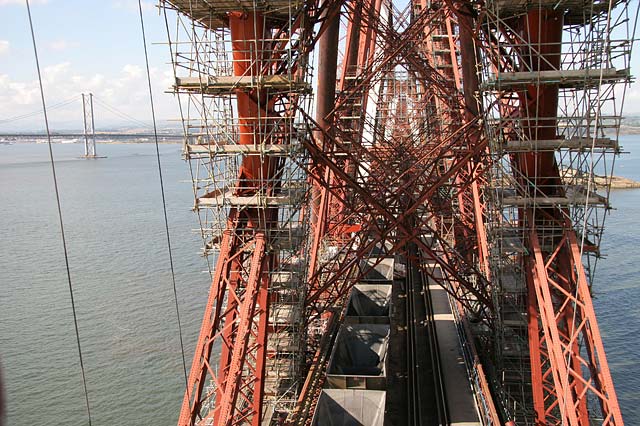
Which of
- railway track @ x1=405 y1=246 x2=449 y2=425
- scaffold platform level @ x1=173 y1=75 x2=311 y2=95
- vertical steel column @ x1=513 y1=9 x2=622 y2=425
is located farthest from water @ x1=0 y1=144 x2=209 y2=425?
vertical steel column @ x1=513 y1=9 x2=622 y2=425

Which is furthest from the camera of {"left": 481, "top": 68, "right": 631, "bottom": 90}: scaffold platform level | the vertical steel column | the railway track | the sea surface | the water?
the sea surface

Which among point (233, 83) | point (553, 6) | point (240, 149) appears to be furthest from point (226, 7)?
point (553, 6)

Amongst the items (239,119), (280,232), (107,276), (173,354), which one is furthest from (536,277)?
(107,276)

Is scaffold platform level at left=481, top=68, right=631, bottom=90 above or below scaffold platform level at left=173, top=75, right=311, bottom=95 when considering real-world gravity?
below

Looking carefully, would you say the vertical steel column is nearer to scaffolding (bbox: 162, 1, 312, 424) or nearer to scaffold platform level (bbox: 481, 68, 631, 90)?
scaffold platform level (bbox: 481, 68, 631, 90)

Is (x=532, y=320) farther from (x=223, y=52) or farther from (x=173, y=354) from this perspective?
(x=173, y=354)

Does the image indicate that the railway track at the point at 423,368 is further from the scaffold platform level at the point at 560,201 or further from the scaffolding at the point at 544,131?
the scaffold platform level at the point at 560,201

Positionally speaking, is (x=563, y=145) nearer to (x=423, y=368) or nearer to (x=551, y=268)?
(x=551, y=268)
